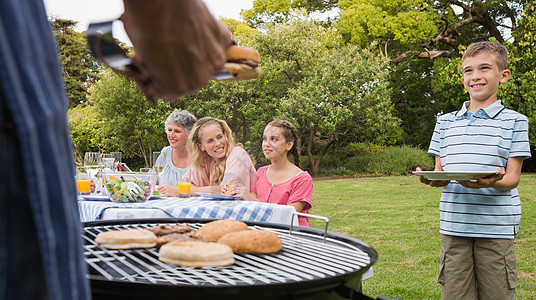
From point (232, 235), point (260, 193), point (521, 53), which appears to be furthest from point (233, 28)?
point (232, 235)

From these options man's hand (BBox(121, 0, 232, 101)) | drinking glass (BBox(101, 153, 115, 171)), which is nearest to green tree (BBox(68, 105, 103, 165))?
drinking glass (BBox(101, 153, 115, 171))

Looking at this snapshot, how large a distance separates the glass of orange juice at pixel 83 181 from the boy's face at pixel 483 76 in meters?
3.16

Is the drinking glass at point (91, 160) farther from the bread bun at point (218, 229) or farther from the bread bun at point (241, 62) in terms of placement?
the bread bun at point (241, 62)

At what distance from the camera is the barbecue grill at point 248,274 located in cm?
131

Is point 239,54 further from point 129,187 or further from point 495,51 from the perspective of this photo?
point 495,51

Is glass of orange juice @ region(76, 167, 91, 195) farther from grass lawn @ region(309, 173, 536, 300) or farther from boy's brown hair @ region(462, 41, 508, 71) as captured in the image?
boy's brown hair @ region(462, 41, 508, 71)

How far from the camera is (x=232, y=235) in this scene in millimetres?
1882

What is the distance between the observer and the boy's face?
318cm

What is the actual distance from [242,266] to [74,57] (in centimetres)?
3639

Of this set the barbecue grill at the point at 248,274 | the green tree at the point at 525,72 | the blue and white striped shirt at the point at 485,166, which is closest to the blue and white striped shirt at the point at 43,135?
the barbecue grill at the point at 248,274

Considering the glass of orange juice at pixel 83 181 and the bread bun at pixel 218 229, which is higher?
the glass of orange juice at pixel 83 181

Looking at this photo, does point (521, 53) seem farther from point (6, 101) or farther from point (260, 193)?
point (6, 101)

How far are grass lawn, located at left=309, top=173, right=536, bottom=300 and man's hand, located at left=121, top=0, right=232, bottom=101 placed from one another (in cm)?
422

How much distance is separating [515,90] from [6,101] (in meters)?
16.3
